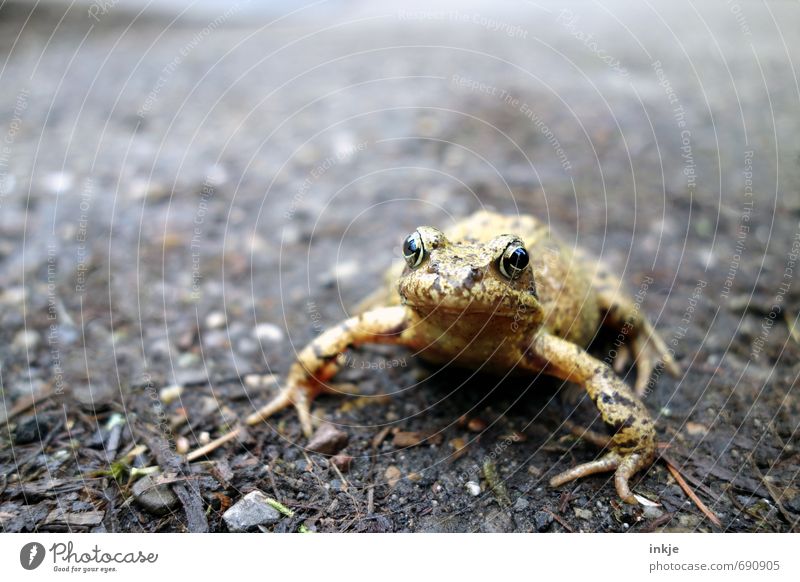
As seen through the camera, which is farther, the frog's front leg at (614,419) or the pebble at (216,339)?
the pebble at (216,339)

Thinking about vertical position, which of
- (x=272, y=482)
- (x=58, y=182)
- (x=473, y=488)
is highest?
(x=58, y=182)

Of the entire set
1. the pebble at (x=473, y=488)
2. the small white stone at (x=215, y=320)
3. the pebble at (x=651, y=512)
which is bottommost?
the pebble at (x=651, y=512)

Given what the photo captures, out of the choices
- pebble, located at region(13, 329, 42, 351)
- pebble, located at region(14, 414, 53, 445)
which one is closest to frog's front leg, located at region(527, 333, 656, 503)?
pebble, located at region(14, 414, 53, 445)

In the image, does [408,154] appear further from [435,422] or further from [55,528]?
[55,528]

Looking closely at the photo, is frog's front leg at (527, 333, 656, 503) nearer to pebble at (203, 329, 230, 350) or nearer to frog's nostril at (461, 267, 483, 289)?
frog's nostril at (461, 267, 483, 289)

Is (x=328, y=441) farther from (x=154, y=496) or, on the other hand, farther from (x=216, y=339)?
(x=216, y=339)

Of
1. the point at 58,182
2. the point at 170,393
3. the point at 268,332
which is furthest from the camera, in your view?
the point at 58,182

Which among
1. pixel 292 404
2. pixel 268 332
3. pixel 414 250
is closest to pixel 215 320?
Result: pixel 268 332

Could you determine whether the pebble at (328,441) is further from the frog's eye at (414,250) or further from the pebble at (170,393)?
the frog's eye at (414,250)
